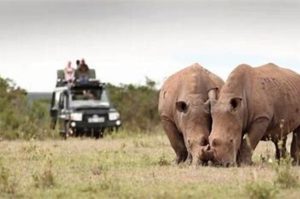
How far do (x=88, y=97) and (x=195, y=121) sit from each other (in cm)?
1529

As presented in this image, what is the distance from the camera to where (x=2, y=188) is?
36.4ft

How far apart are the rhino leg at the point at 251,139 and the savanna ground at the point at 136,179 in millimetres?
266

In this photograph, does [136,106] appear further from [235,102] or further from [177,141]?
[235,102]

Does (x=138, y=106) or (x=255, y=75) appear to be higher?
(x=255, y=75)

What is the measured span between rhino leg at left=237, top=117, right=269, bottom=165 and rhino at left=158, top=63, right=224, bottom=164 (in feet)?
2.08

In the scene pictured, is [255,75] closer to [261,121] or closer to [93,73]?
[261,121]

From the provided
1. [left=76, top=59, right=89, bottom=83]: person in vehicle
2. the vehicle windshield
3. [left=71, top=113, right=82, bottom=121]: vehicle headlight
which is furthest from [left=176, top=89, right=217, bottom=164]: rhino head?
[left=76, top=59, right=89, bottom=83]: person in vehicle

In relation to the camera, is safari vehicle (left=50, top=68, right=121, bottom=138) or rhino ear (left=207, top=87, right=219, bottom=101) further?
safari vehicle (left=50, top=68, right=121, bottom=138)

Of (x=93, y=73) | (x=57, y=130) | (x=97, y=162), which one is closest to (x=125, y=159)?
(x=97, y=162)

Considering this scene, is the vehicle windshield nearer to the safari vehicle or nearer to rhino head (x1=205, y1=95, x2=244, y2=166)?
the safari vehicle

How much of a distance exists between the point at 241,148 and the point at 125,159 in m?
2.65

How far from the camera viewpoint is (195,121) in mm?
14836

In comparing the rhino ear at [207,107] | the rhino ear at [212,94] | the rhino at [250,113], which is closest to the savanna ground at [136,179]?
the rhino at [250,113]

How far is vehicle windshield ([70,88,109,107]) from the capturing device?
29369mm
